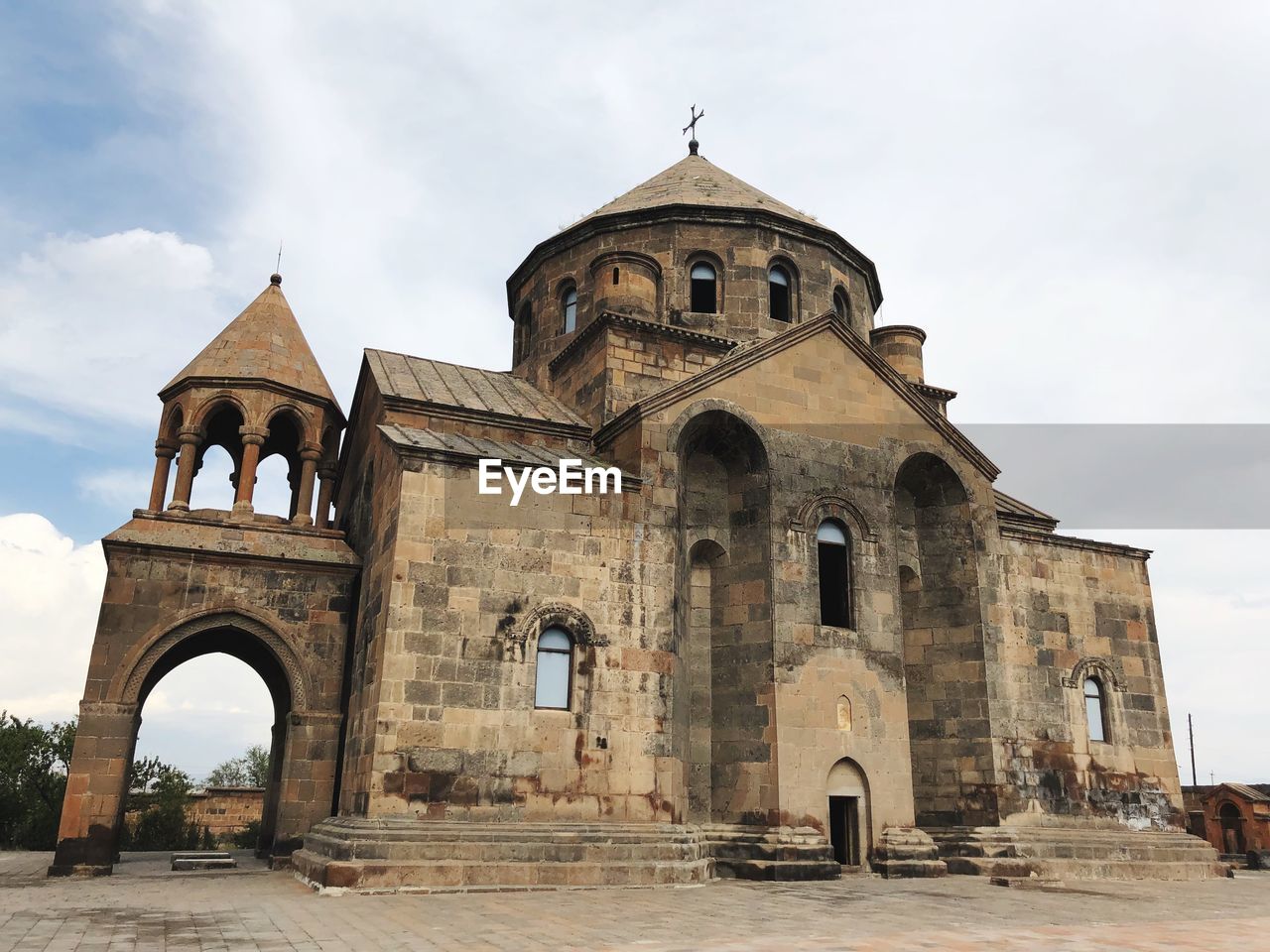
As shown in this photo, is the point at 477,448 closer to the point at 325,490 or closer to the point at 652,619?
the point at 652,619

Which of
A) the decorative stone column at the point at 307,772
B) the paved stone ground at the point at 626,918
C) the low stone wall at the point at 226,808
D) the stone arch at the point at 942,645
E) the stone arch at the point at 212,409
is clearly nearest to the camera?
the paved stone ground at the point at 626,918

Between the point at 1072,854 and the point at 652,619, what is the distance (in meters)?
7.13

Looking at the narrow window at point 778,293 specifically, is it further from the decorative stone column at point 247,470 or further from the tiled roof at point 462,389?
the decorative stone column at point 247,470

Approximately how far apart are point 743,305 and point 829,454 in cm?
428

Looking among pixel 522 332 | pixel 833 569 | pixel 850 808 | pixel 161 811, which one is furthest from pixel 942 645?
pixel 161 811

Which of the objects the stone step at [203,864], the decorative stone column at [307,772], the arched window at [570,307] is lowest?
the stone step at [203,864]

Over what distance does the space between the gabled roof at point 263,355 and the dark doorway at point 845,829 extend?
1007 cm

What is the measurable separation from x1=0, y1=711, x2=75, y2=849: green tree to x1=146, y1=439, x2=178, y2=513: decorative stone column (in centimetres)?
718

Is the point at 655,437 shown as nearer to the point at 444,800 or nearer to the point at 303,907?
the point at 444,800

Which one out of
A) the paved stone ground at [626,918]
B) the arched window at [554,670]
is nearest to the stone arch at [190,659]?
the paved stone ground at [626,918]

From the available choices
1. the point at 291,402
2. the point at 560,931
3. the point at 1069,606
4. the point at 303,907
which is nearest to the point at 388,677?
the point at 303,907

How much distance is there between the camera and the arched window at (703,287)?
696 inches

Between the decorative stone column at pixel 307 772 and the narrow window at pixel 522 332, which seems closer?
the decorative stone column at pixel 307 772

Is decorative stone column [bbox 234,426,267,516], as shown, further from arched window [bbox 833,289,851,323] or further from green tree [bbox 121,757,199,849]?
arched window [bbox 833,289,851,323]
